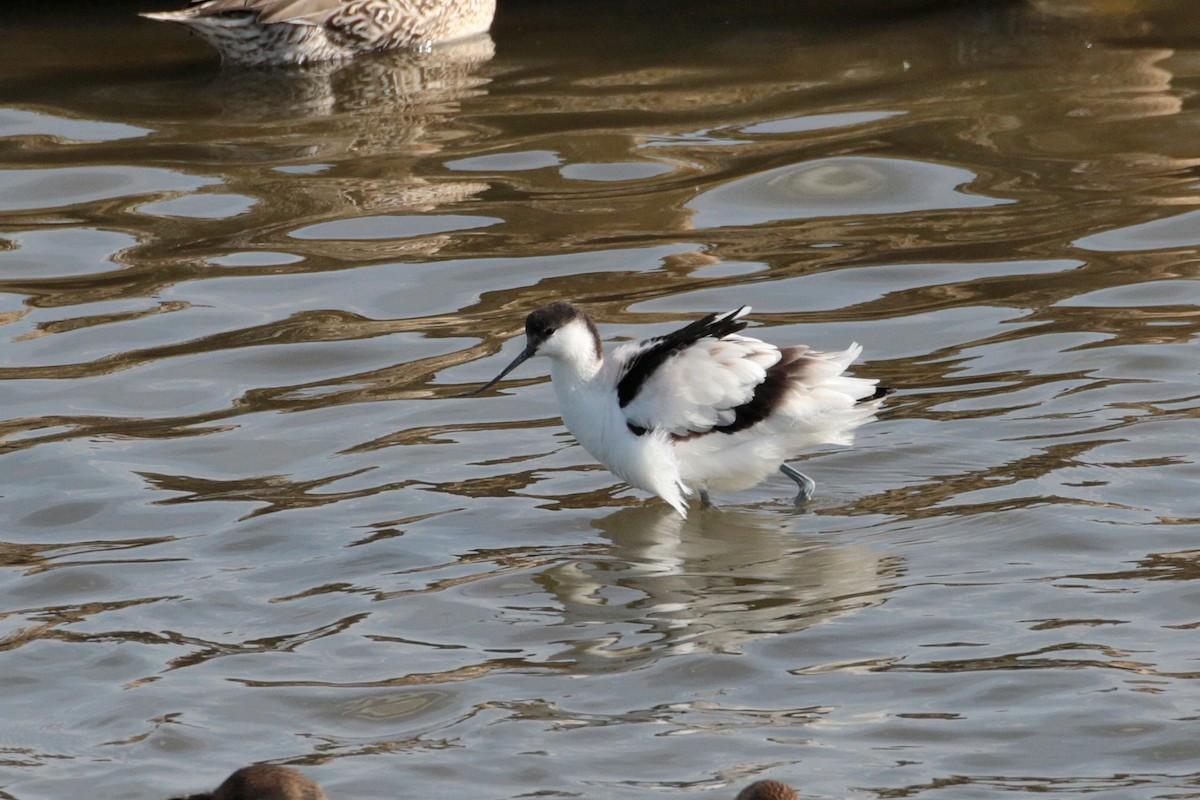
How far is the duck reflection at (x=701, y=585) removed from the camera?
749cm

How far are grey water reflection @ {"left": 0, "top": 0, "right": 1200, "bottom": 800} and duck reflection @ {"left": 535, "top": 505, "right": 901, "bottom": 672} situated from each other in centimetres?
3

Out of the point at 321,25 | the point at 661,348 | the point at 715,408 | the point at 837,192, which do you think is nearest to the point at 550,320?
Answer: the point at 661,348

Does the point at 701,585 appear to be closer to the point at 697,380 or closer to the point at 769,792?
the point at 697,380

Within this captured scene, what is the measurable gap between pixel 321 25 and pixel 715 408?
8704 mm

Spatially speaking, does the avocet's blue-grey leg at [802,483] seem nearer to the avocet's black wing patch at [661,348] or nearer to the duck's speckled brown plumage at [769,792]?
the avocet's black wing patch at [661,348]

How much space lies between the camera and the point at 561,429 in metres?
10.1

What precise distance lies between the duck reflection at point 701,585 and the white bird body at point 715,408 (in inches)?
10.2

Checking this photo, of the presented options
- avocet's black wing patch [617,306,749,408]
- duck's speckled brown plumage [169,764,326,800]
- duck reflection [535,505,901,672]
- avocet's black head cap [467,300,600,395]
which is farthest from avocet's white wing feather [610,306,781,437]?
duck's speckled brown plumage [169,764,326,800]

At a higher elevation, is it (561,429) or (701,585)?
(561,429)

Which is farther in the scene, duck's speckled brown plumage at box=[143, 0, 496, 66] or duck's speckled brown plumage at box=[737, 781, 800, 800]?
duck's speckled brown plumage at box=[143, 0, 496, 66]

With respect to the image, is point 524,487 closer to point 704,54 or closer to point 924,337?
point 924,337

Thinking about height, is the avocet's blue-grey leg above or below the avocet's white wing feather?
below

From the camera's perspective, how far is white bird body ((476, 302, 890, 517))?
869 cm

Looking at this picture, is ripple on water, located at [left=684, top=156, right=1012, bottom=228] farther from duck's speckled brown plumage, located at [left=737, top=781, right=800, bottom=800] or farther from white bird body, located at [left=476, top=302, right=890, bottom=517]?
duck's speckled brown plumage, located at [left=737, top=781, right=800, bottom=800]
